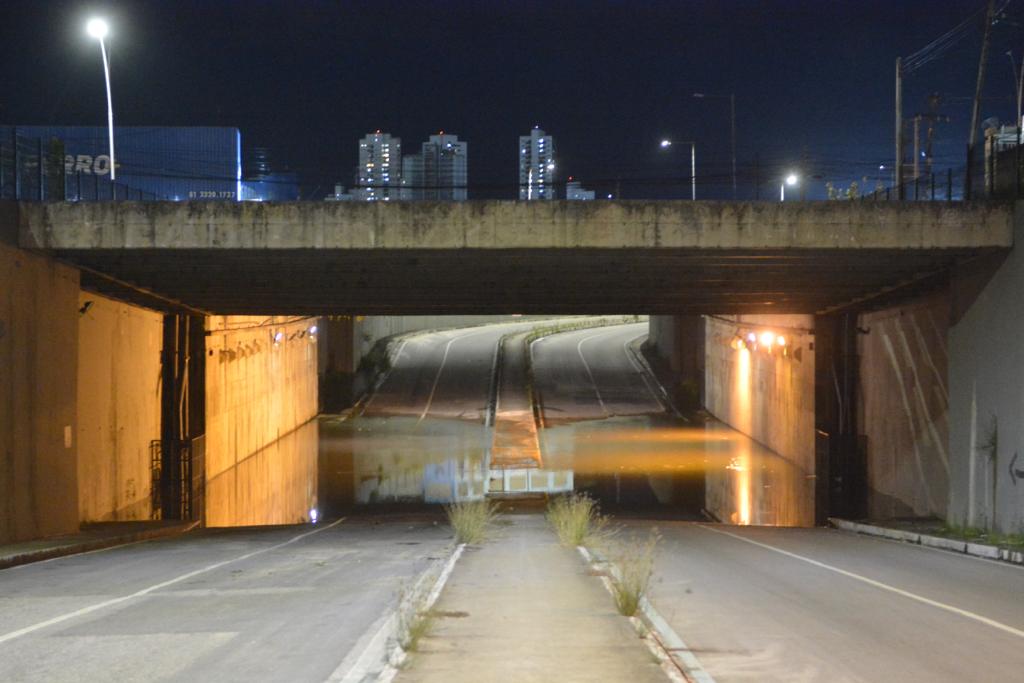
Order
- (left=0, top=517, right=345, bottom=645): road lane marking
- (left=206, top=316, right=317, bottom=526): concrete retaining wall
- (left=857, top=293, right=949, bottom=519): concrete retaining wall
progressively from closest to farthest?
(left=0, top=517, right=345, bottom=645): road lane marking
(left=857, top=293, right=949, bottom=519): concrete retaining wall
(left=206, top=316, right=317, bottom=526): concrete retaining wall

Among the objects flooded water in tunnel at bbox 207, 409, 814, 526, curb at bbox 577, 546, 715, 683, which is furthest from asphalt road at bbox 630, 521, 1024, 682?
flooded water in tunnel at bbox 207, 409, 814, 526

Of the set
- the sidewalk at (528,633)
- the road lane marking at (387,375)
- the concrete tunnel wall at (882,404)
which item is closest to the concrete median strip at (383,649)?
the sidewalk at (528,633)

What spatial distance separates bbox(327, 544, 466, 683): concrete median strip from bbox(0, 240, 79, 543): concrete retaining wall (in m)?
9.99

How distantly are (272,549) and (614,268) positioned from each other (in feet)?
31.2

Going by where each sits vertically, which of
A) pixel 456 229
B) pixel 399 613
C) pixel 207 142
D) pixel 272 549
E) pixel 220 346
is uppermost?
pixel 207 142

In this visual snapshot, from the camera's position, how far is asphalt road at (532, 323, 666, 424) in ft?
174

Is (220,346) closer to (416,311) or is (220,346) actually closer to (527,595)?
(416,311)

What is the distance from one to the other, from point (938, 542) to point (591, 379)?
44364 millimetres

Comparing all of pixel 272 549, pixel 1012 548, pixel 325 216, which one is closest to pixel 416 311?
pixel 325 216

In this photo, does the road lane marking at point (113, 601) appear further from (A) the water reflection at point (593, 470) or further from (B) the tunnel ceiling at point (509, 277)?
(A) the water reflection at point (593, 470)

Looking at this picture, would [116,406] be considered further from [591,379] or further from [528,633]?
[591,379]

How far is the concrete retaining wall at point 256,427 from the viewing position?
1240 inches

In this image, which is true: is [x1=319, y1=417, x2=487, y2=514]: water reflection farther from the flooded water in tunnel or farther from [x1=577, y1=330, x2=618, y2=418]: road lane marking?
[x1=577, y1=330, x2=618, y2=418]: road lane marking

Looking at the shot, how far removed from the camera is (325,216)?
1983 centimetres
